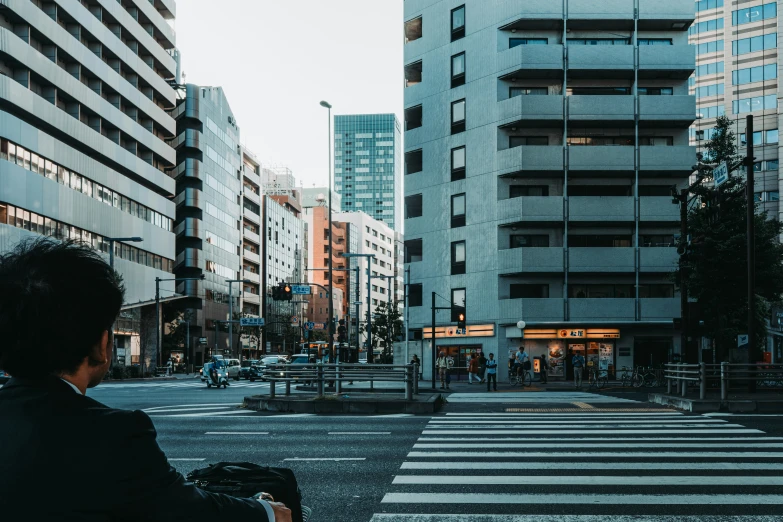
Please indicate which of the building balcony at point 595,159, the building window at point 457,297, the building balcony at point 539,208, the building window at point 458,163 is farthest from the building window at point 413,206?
the building balcony at point 595,159

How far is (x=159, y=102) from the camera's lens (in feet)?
239

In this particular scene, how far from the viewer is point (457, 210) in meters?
49.5

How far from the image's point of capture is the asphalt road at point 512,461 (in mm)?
6855

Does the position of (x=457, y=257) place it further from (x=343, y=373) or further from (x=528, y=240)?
(x=343, y=373)

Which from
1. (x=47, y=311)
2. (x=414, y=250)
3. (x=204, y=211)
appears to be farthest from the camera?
(x=204, y=211)

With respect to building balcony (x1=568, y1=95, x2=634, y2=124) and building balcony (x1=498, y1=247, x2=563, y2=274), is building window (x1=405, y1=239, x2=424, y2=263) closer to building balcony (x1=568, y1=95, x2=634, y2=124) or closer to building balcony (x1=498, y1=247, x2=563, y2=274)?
building balcony (x1=498, y1=247, x2=563, y2=274)

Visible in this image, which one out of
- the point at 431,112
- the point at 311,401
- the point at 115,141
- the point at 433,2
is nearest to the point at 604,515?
the point at 311,401

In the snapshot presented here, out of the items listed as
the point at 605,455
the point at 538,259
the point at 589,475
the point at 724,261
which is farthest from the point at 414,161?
the point at 589,475

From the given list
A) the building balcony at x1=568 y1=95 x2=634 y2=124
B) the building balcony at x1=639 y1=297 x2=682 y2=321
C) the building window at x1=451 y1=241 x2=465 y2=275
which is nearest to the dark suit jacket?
the building balcony at x1=639 y1=297 x2=682 y2=321

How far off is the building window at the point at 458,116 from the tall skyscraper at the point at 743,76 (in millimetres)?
34687

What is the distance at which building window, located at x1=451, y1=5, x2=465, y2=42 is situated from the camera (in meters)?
50.7

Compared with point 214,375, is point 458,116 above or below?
above

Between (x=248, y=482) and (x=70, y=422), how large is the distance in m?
0.60

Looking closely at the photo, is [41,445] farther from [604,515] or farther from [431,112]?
[431,112]
